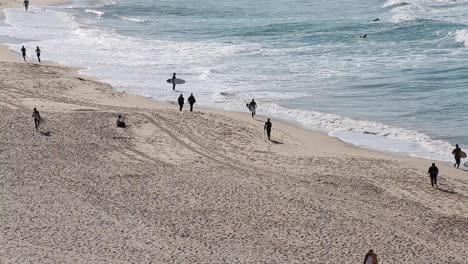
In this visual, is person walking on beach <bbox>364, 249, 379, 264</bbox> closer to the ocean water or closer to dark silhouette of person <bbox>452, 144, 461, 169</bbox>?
dark silhouette of person <bbox>452, 144, 461, 169</bbox>

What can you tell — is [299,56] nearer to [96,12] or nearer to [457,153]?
[457,153]

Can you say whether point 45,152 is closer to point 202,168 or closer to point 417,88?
point 202,168

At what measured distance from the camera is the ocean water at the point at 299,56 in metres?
30.3

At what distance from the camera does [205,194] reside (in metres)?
20.2

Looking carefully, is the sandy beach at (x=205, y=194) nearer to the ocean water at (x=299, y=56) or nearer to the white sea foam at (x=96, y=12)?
the ocean water at (x=299, y=56)

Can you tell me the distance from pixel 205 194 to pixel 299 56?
1006 inches

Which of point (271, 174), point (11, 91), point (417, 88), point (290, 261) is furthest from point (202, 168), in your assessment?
point (417, 88)

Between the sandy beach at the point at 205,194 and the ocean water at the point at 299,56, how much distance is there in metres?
3.26

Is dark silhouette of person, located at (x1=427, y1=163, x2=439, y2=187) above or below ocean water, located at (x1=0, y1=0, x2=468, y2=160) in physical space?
below

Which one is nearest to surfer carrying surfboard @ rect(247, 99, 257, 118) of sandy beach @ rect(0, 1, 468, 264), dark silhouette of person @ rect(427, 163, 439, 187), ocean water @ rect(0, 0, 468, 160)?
sandy beach @ rect(0, 1, 468, 264)

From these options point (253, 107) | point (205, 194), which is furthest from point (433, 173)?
point (253, 107)

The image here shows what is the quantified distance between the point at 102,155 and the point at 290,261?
29.7 feet

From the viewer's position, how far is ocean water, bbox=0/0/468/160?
30.3 m

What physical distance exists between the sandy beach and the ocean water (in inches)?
128
